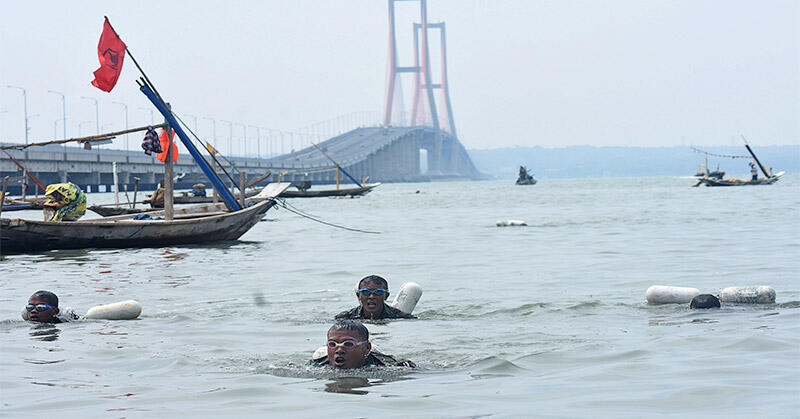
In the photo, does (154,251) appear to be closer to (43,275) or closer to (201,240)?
(201,240)

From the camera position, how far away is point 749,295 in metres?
12.1

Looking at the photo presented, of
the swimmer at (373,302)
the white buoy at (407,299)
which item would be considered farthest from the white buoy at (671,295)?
the swimmer at (373,302)

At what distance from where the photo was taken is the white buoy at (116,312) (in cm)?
1216

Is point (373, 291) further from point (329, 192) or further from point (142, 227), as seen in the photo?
point (329, 192)

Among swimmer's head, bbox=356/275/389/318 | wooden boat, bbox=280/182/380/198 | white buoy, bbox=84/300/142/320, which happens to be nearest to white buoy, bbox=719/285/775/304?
swimmer's head, bbox=356/275/389/318

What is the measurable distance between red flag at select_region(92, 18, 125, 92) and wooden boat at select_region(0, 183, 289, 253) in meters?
3.31

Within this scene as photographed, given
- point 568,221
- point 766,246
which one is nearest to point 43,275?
point 766,246

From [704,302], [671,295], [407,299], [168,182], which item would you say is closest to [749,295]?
[704,302]

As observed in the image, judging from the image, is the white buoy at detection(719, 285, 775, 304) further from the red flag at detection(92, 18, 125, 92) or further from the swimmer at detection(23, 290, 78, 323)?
the red flag at detection(92, 18, 125, 92)

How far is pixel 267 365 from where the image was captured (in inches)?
354

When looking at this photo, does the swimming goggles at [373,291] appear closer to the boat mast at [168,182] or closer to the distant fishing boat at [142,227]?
the distant fishing boat at [142,227]

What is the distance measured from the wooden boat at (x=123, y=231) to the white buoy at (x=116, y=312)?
1040cm

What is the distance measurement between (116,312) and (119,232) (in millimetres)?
12102

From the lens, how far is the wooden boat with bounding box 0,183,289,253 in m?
22.0
